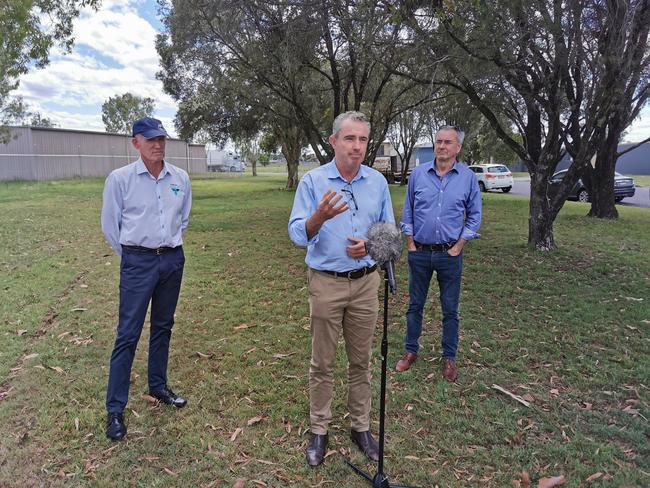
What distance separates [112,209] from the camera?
3.47m

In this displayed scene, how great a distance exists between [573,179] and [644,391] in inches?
229

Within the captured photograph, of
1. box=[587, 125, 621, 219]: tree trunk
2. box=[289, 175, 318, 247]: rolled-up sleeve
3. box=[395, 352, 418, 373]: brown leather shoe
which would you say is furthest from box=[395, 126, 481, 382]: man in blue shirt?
box=[587, 125, 621, 219]: tree trunk

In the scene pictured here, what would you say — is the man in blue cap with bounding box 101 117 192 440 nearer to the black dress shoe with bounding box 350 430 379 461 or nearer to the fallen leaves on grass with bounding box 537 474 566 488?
the black dress shoe with bounding box 350 430 379 461

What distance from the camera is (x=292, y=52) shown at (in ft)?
32.3

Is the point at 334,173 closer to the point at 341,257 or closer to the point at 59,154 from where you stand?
the point at 341,257

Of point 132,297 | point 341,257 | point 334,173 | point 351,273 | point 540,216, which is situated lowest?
point 132,297

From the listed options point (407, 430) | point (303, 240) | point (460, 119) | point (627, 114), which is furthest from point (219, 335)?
point (460, 119)

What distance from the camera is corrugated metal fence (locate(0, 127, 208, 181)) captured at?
97.0 ft

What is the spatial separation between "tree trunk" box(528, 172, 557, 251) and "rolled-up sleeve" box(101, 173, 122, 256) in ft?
26.5

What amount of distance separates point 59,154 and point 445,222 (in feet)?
114

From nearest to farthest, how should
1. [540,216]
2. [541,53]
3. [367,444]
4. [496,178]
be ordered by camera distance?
1. [367,444]
2. [541,53]
3. [540,216]
4. [496,178]

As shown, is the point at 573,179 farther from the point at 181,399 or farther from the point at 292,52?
the point at 181,399

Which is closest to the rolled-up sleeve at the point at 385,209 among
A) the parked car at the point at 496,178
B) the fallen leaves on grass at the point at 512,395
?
the fallen leaves on grass at the point at 512,395

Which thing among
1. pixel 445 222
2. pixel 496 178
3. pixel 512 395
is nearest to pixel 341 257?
pixel 445 222
